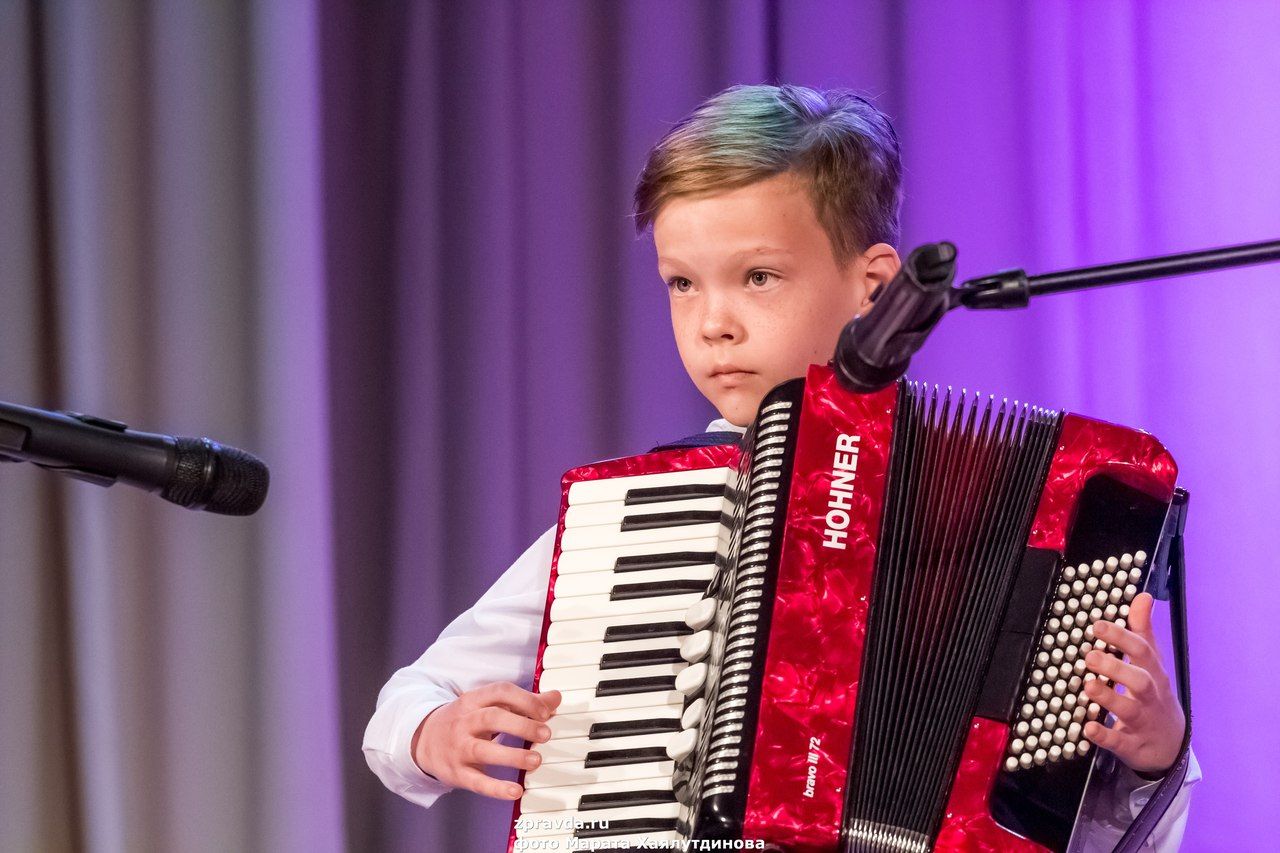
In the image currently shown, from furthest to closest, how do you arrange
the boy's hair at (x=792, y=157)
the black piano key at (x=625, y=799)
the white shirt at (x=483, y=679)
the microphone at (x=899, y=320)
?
the boy's hair at (x=792, y=157) → the white shirt at (x=483, y=679) → the black piano key at (x=625, y=799) → the microphone at (x=899, y=320)

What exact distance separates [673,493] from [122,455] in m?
0.63

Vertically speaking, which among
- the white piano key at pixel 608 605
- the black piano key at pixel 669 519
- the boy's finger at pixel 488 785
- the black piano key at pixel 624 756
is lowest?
the boy's finger at pixel 488 785

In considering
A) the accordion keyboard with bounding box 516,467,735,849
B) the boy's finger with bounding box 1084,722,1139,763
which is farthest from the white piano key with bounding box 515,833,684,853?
the boy's finger with bounding box 1084,722,1139,763

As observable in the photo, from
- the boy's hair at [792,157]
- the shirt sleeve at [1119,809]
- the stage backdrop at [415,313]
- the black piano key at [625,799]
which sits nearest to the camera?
the black piano key at [625,799]

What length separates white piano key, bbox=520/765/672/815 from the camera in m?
1.40

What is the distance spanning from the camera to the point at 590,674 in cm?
145

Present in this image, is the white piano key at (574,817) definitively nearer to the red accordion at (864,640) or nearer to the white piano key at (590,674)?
the red accordion at (864,640)

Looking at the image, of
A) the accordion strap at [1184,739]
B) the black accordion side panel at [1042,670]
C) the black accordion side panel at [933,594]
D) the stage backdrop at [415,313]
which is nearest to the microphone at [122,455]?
the black accordion side panel at [933,594]

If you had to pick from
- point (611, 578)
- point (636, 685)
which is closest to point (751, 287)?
point (611, 578)

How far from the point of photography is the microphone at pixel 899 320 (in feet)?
3.10

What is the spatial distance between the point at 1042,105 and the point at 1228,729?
117 centimetres

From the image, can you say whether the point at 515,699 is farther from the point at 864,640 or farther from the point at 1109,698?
the point at 1109,698

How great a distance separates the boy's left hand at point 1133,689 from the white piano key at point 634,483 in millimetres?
436

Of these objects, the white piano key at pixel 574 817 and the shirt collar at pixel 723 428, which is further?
the shirt collar at pixel 723 428
